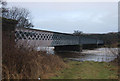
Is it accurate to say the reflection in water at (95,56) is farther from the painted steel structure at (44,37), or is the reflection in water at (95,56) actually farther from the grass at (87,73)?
the grass at (87,73)

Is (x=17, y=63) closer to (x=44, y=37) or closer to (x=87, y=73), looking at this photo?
(x=87, y=73)

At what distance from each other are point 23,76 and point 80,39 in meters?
34.3

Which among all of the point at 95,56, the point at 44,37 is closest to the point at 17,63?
the point at 44,37

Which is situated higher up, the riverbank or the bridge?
the bridge

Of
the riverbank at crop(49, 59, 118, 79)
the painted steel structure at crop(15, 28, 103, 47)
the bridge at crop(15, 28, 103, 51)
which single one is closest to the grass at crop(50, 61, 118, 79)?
the riverbank at crop(49, 59, 118, 79)

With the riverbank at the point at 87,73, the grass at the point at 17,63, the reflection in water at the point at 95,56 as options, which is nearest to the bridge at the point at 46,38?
the grass at the point at 17,63

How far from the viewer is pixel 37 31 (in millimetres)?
18531

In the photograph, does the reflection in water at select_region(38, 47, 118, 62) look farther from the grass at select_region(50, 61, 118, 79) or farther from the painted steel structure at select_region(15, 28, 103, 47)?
the grass at select_region(50, 61, 118, 79)

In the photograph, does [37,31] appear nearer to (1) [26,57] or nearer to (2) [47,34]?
(2) [47,34]

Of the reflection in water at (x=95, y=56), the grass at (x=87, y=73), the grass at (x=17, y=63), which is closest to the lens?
the grass at (x=17, y=63)

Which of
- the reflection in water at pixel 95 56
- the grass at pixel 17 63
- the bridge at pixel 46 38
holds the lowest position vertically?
the reflection in water at pixel 95 56

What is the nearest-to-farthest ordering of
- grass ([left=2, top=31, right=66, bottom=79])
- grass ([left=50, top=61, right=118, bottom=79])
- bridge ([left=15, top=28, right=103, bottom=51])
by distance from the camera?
grass ([left=2, top=31, right=66, bottom=79]) < grass ([left=50, top=61, right=118, bottom=79]) < bridge ([left=15, top=28, right=103, bottom=51])

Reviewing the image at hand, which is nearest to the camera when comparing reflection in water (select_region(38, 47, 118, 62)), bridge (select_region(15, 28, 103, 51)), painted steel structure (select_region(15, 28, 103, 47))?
reflection in water (select_region(38, 47, 118, 62))

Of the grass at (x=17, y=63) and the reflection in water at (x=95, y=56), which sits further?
the reflection in water at (x=95, y=56)
